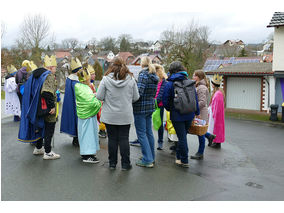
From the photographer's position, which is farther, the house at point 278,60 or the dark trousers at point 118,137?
the house at point 278,60

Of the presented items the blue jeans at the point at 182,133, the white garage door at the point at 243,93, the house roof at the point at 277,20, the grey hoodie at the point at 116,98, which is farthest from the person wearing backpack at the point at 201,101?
the white garage door at the point at 243,93

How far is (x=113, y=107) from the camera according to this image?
5324 mm

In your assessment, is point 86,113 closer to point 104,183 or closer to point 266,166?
point 104,183

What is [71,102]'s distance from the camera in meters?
6.64

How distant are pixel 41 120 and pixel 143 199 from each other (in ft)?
9.11

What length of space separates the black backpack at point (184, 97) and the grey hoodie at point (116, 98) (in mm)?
813

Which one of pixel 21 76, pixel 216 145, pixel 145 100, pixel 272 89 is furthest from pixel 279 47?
pixel 145 100

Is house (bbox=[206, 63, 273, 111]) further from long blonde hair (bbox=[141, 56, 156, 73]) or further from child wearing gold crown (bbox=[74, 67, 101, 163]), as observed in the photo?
child wearing gold crown (bbox=[74, 67, 101, 163])

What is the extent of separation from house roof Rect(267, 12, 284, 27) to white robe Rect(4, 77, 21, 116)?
43.0 ft

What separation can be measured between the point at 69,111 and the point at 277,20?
14078mm

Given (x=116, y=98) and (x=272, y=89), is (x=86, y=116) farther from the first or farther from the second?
(x=272, y=89)

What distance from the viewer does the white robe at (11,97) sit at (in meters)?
11.0

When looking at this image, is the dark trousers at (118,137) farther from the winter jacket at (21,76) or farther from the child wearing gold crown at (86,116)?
the winter jacket at (21,76)

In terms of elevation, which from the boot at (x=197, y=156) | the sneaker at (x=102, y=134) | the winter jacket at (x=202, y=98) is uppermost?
the winter jacket at (x=202, y=98)
